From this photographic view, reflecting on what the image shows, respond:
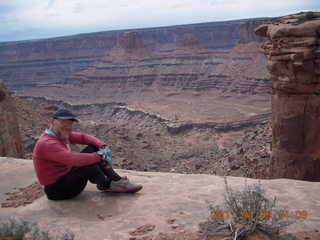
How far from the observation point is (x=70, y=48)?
10319cm

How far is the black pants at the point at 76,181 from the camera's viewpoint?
4.68 m

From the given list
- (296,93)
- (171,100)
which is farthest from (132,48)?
(296,93)

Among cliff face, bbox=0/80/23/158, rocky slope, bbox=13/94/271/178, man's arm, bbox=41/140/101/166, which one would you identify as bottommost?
rocky slope, bbox=13/94/271/178

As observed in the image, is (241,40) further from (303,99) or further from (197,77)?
(303,99)

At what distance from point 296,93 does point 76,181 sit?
28.4 feet

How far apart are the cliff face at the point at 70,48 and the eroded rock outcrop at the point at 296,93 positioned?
273ft

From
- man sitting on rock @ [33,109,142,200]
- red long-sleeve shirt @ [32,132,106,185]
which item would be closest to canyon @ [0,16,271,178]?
man sitting on rock @ [33,109,142,200]

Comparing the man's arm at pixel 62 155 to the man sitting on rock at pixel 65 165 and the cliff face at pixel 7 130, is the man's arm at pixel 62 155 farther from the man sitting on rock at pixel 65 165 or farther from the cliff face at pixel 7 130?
the cliff face at pixel 7 130

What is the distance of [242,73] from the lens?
50.6 metres

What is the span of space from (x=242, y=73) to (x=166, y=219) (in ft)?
161

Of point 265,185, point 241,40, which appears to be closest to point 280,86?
point 265,185

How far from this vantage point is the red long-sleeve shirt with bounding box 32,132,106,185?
14.6 ft

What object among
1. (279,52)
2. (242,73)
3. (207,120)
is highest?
(279,52)

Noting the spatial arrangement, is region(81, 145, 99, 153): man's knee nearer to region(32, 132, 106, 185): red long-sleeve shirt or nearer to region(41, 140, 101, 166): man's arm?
region(32, 132, 106, 185): red long-sleeve shirt
